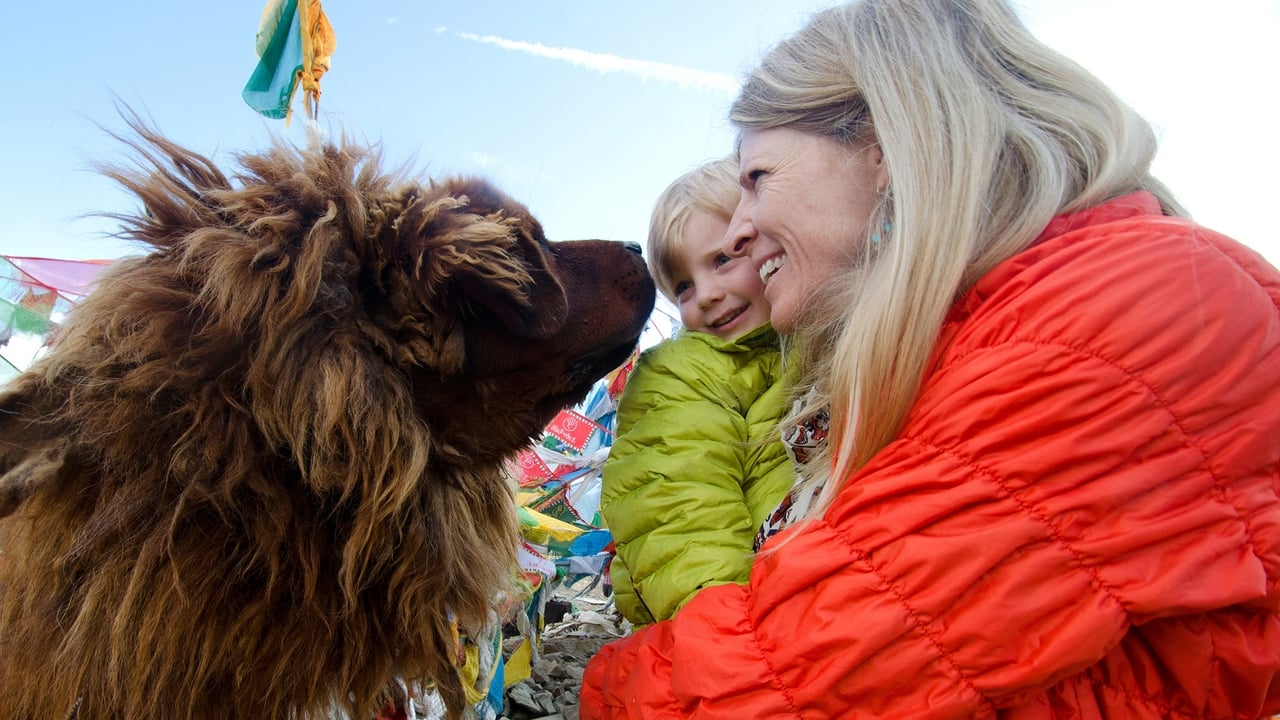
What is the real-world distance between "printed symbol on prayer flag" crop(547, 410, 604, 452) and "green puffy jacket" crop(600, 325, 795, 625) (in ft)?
6.17

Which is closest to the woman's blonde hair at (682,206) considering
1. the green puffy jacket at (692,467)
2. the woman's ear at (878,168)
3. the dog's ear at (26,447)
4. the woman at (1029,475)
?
the green puffy jacket at (692,467)

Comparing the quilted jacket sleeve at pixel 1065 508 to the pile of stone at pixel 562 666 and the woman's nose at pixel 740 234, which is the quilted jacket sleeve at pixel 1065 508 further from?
the pile of stone at pixel 562 666

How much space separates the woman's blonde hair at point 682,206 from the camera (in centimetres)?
255

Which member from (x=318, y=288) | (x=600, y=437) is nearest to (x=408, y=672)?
(x=318, y=288)

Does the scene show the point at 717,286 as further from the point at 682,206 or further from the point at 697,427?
the point at 697,427

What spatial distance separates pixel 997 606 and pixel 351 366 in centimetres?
134

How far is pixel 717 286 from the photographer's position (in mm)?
2439

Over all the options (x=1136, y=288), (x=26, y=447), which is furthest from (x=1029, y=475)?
(x=26, y=447)

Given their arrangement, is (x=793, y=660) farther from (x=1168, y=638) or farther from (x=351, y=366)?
(x=351, y=366)

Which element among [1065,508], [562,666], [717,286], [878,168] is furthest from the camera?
[562,666]

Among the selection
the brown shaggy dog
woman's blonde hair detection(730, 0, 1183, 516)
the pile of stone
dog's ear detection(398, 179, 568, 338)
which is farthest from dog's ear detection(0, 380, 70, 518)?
the pile of stone

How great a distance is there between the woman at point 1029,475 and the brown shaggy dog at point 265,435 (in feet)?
2.19

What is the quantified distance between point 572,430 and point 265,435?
284cm

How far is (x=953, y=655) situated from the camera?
120 centimetres
